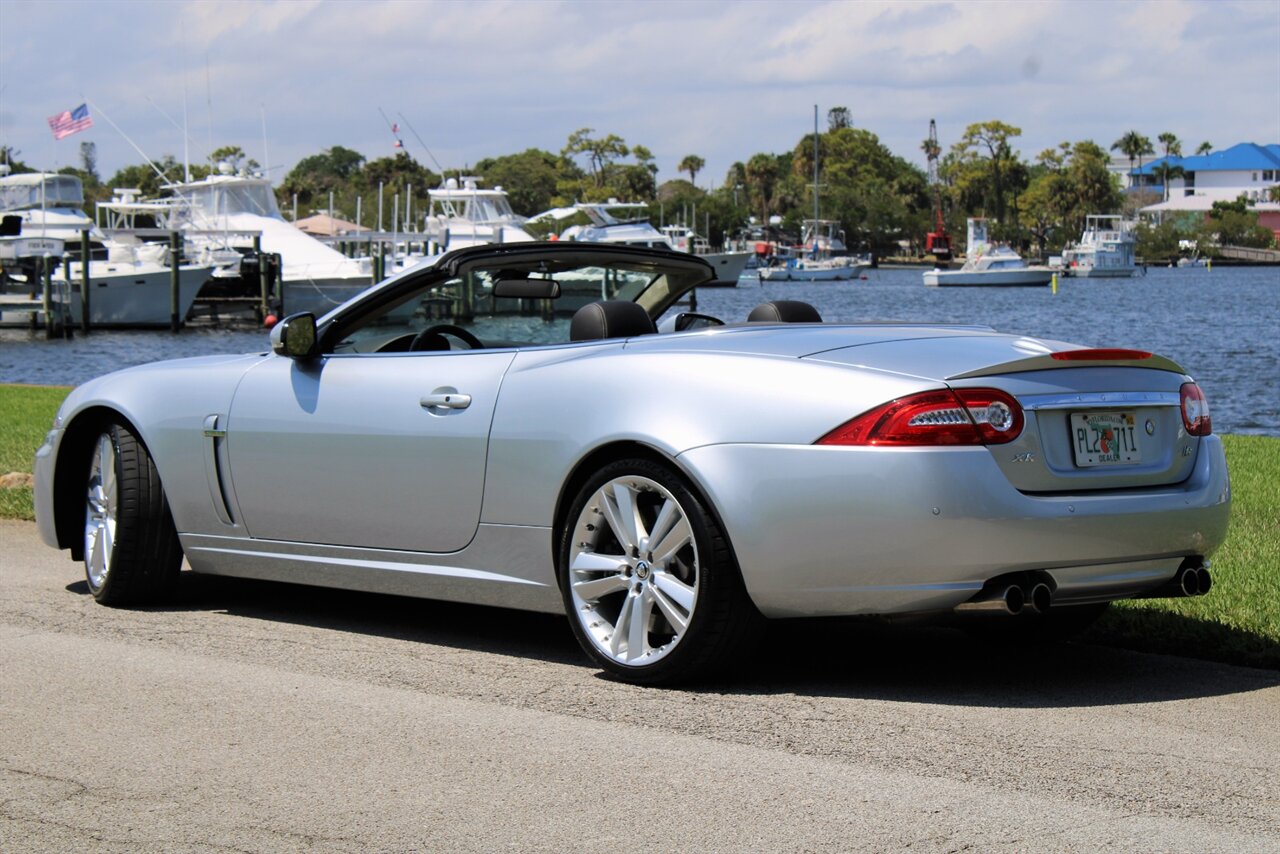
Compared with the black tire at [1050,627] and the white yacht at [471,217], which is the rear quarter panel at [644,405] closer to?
the black tire at [1050,627]

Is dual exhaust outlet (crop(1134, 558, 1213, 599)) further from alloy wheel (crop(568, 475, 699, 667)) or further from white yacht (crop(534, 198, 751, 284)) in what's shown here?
white yacht (crop(534, 198, 751, 284))

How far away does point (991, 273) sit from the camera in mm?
118125

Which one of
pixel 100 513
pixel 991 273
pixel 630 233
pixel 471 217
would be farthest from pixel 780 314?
pixel 991 273

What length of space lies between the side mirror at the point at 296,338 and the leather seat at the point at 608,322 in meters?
1.04

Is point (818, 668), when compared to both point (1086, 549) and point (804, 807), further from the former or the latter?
point (804, 807)

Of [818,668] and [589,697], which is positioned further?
[818,668]

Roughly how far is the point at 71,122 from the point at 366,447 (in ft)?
166

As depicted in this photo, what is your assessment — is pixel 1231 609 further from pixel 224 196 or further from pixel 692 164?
pixel 692 164

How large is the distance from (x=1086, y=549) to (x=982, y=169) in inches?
6906

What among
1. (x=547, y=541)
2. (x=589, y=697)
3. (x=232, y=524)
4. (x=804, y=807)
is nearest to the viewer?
(x=804, y=807)

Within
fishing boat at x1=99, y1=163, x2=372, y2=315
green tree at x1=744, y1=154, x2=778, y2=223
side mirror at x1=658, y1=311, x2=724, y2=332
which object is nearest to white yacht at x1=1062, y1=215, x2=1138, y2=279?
green tree at x1=744, y1=154, x2=778, y2=223

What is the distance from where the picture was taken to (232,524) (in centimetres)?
634

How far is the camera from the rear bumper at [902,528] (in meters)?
4.63

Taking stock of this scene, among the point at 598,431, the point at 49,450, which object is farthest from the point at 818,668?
the point at 49,450
